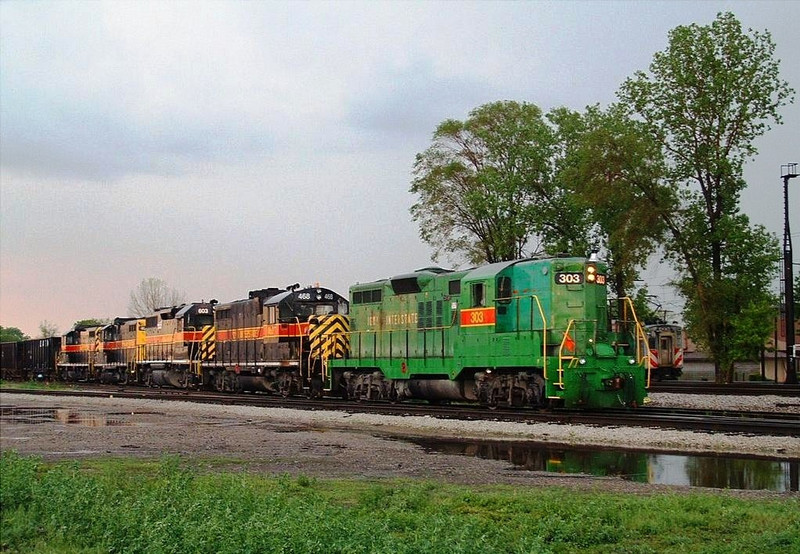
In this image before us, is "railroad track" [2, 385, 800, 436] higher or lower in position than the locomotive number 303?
lower

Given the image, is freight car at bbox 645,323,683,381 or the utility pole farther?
freight car at bbox 645,323,683,381

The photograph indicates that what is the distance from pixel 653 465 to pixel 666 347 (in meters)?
36.3

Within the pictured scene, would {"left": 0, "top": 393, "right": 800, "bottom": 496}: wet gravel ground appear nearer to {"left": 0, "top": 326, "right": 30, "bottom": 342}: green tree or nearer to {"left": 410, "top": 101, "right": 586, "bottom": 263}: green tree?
{"left": 410, "top": 101, "right": 586, "bottom": 263}: green tree

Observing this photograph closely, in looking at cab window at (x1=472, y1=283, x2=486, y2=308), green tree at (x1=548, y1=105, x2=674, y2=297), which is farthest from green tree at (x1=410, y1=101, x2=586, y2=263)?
cab window at (x1=472, y1=283, x2=486, y2=308)

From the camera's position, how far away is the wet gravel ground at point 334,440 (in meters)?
12.7

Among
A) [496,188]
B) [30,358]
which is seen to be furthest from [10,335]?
→ [496,188]

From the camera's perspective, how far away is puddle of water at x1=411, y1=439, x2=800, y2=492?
11.4 metres

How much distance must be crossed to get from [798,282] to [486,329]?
34239 millimetres

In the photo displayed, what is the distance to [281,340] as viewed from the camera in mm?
33000

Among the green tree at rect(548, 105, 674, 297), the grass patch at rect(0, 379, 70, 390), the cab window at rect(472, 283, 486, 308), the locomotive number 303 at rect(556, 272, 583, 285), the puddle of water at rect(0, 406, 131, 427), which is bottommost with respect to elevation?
the grass patch at rect(0, 379, 70, 390)

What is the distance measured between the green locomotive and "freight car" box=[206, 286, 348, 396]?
372cm

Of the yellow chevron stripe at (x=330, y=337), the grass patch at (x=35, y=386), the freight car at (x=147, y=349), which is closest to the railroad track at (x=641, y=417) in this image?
the yellow chevron stripe at (x=330, y=337)

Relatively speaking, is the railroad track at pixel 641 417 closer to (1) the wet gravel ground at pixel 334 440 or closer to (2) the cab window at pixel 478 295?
(1) the wet gravel ground at pixel 334 440

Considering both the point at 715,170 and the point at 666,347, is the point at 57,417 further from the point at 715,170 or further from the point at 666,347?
the point at 666,347
